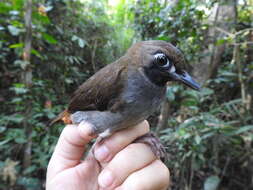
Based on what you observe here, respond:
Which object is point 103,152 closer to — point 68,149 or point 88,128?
point 88,128

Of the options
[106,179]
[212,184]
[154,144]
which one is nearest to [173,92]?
[154,144]

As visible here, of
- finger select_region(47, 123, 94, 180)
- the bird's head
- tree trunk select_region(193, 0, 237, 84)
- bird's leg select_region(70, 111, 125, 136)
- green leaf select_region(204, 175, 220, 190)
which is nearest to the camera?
the bird's head

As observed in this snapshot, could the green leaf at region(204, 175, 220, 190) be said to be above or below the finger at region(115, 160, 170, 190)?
below

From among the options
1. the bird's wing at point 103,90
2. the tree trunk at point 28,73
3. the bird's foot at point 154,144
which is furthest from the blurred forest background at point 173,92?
the bird's wing at point 103,90

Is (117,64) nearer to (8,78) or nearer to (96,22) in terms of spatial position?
(8,78)

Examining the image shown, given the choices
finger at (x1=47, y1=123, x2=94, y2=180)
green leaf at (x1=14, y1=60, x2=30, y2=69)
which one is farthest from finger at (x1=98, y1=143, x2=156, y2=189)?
green leaf at (x1=14, y1=60, x2=30, y2=69)

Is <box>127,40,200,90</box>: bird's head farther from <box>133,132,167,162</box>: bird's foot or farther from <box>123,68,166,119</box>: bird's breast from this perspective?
<box>133,132,167,162</box>: bird's foot

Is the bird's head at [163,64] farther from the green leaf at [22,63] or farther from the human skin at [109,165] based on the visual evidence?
the green leaf at [22,63]
